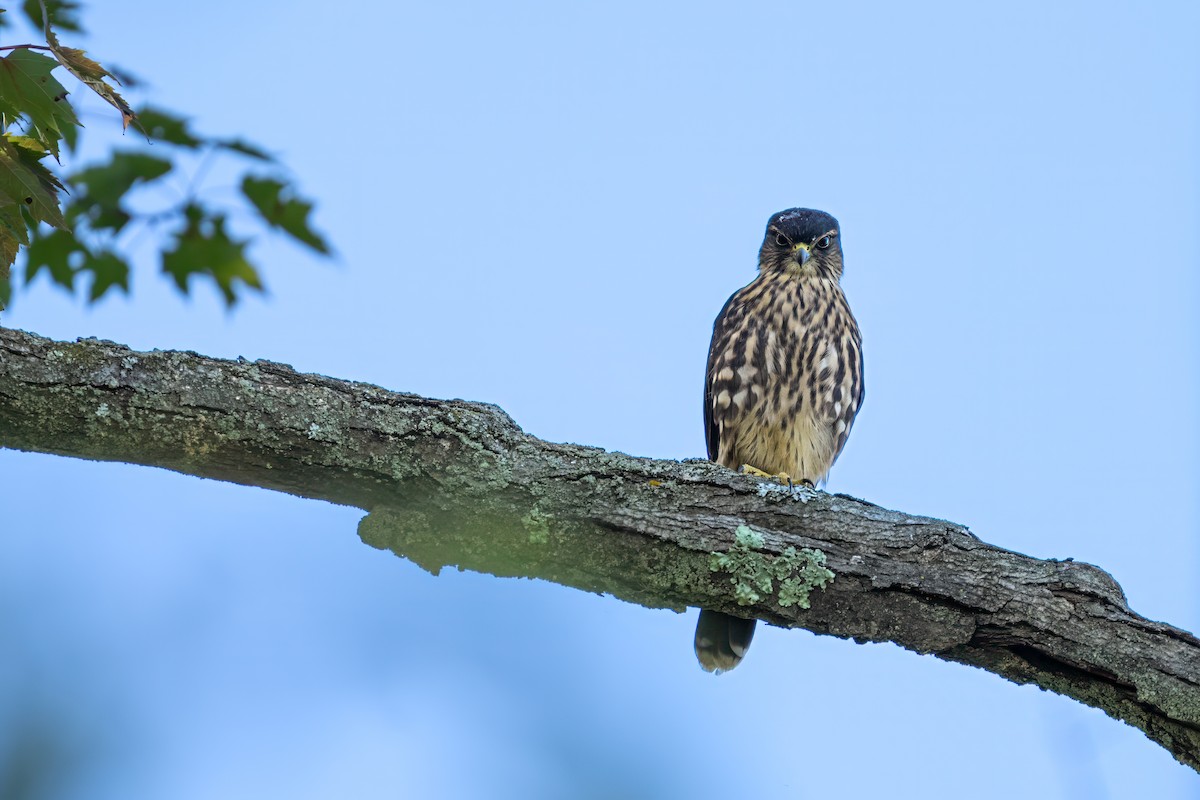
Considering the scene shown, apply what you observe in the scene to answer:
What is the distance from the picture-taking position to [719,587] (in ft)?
11.4

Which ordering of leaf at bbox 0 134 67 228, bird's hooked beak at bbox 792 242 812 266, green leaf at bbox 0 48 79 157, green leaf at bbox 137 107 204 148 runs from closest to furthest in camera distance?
1. green leaf at bbox 0 48 79 157
2. leaf at bbox 0 134 67 228
3. green leaf at bbox 137 107 204 148
4. bird's hooked beak at bbox 792 242 812 266

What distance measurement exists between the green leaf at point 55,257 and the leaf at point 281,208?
63 centimetres

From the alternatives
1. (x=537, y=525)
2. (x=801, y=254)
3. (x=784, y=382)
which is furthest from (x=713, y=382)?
(x=537, y=525)

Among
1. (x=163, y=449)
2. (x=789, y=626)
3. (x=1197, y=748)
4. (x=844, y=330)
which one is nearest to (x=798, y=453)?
(x=844, y=330)

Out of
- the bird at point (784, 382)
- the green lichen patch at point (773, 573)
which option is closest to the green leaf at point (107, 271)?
the green lichen patch at point (773, 573)

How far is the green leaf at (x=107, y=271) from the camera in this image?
435cm

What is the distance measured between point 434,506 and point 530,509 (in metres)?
0.25

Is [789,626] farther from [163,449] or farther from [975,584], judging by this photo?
[163,449]

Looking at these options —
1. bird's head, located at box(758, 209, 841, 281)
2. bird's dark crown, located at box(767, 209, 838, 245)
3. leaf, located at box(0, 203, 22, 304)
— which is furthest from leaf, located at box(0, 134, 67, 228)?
bird's dark crown, located at box(767, 209, 838, 245)

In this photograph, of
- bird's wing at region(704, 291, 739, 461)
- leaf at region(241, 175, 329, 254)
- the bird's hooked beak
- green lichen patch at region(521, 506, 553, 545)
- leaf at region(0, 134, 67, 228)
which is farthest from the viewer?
the bird's hooked beak

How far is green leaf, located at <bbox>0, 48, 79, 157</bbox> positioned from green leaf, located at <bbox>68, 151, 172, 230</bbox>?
5.45 feet

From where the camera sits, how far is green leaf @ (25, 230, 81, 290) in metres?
4.33

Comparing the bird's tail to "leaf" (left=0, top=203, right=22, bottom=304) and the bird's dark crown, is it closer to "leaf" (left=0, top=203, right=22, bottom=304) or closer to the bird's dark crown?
the bird's dark crown

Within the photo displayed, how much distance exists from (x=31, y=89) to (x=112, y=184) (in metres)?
1.71
